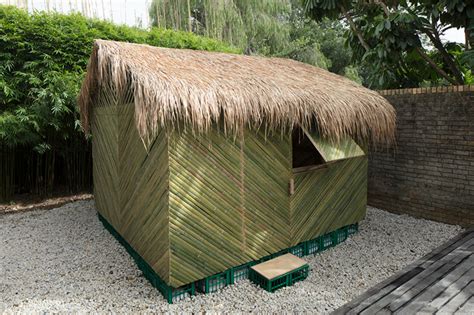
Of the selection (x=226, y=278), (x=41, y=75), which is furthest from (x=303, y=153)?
(x=41, y=75)

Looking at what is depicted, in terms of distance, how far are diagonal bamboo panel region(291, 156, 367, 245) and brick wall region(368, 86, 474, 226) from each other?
1.58 metres

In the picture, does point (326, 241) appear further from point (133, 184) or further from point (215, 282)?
point (133, 184)

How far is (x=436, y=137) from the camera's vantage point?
595 centimetres

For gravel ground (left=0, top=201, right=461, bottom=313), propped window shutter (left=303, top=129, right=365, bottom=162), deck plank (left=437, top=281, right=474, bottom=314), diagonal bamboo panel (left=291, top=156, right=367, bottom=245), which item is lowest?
gravel ground (left=0, top=201, right=461, bottom=313)

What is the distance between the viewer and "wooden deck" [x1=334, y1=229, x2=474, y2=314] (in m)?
3.08

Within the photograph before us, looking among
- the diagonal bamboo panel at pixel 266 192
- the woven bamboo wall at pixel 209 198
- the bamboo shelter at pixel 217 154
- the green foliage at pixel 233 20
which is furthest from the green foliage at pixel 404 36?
the green foliage at pixel 233 20

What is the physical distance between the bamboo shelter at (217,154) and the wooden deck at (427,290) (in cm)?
134

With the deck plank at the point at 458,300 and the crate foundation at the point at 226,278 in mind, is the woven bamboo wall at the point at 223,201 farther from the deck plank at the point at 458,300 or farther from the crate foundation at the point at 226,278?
the deck plank at the point at 458,300

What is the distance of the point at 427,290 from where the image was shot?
11.2 feet

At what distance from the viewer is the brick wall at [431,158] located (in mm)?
5602

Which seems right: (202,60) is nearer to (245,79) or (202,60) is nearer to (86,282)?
(245,79)

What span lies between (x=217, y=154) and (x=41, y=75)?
622 cm

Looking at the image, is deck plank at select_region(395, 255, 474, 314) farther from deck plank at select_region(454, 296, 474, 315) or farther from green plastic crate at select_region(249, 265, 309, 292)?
green plastic crate at select_region(249, 265, 309, 292)

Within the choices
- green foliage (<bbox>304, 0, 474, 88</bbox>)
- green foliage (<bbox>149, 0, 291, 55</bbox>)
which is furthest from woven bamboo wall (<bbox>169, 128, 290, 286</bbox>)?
green foliage (<bbox>149, 0, 291, 55</bbox>)
